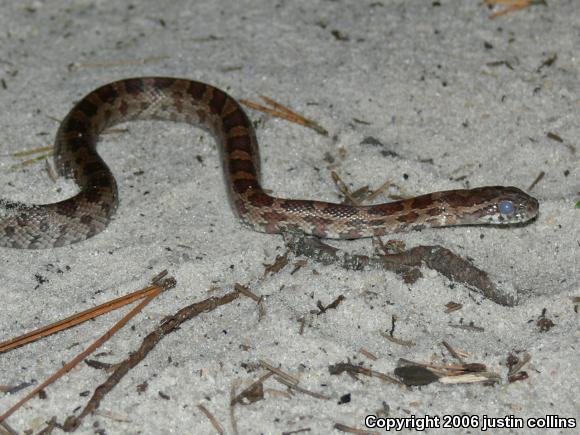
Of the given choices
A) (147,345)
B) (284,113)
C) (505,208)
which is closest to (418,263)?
(505,208)

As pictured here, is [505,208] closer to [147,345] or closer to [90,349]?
[147,345]

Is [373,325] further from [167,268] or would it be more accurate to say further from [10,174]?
[10,174]

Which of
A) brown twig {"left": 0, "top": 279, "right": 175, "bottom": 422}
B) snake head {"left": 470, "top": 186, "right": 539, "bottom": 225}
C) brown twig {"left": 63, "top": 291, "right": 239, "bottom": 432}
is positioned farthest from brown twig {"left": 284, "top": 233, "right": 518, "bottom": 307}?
brown twig {"left": 0, "top": 279, "right": 175, "bottom": 422}

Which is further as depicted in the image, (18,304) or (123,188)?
(123,188)

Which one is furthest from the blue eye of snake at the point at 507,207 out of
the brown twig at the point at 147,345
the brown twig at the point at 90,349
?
A: the brown twig at the point at 90,349

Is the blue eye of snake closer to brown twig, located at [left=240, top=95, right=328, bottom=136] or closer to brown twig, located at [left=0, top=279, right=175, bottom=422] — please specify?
brown twig, located at [left=240, top=95, right=328, bottom=136]

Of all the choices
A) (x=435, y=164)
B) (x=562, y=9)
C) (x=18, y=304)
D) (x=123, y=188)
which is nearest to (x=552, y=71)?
(x=562, y=9)
